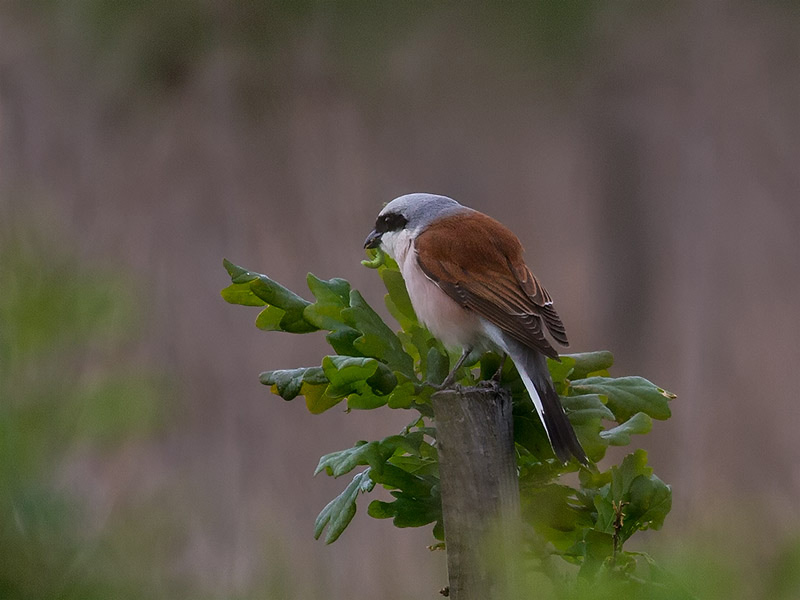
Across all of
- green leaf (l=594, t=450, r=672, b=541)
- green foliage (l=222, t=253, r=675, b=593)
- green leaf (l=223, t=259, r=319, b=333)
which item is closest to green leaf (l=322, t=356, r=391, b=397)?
green foliage (l=222, t=253, r=675, b=593)

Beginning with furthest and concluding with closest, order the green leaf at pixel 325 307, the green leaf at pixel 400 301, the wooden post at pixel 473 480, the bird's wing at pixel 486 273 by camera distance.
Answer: the bird's wing at pixel 486 273, the green leaf at pixel 400 301, the green leaf at pixel 325 307, the wooden post at pixel 473 480

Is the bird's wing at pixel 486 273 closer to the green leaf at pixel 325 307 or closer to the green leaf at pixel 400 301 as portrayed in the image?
the green leaf at pixel 400 301

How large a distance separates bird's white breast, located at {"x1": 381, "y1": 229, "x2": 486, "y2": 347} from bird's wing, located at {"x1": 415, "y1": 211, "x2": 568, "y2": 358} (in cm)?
2

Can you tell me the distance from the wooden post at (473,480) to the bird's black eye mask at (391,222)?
2.96 feet

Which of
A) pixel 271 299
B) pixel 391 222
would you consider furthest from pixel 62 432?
pixel 391 222

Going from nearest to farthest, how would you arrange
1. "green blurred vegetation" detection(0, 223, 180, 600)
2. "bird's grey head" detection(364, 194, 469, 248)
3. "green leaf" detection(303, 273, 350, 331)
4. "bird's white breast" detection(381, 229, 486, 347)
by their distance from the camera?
1. "green blurred vegetation" detection(0, 223, 180, 600)
2. "green leaf" detection(303, 273, 350, 331)
3. "bird's white breast" detection(381, 229, 486, 347)
4. "bird's grey head" detection(364, 194, 469, 248)

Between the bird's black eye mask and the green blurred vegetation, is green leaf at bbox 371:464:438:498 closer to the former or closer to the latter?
the green blurred vegetation

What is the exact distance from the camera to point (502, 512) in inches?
27.2

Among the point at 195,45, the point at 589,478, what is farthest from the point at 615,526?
the point at 195,45

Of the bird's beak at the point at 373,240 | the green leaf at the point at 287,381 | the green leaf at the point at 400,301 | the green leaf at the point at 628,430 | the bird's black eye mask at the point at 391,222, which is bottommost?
the green leaf at the point at 628,430

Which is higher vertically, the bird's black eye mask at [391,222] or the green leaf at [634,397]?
the bird's black eye mask at [391,222]

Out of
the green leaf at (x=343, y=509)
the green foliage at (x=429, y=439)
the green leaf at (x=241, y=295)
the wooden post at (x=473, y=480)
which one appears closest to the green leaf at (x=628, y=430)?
the green foliage at (x=429, y=439)

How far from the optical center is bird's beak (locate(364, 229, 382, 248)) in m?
1.69

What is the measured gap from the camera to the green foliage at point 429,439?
72cm
